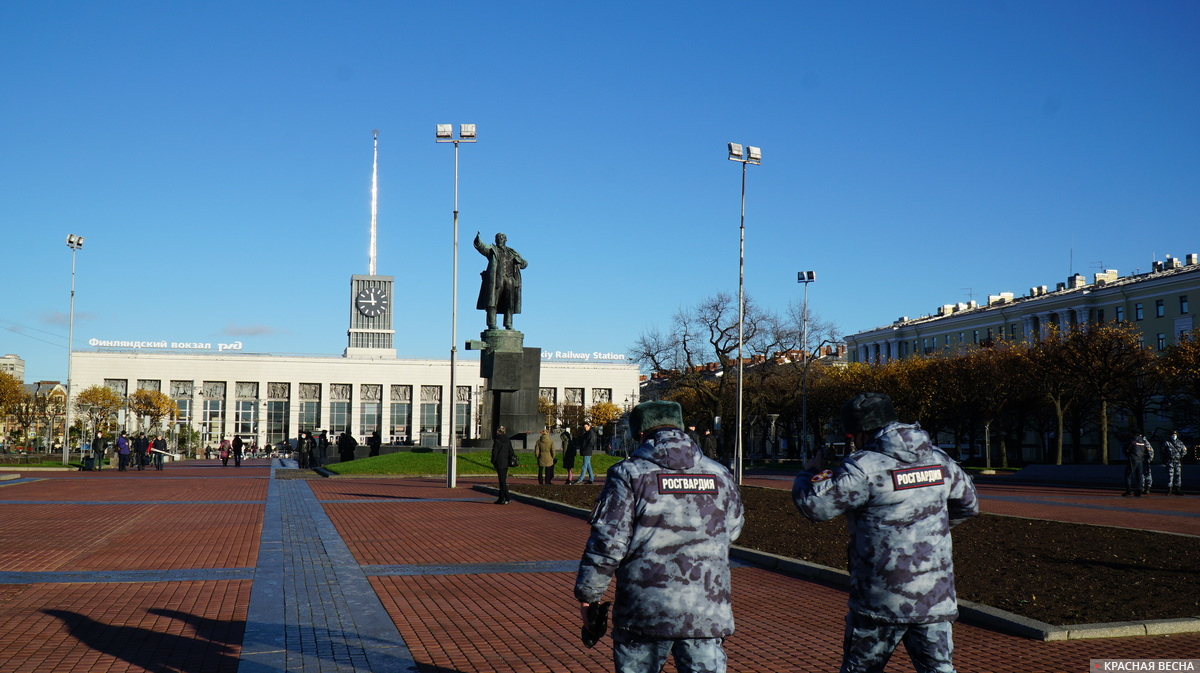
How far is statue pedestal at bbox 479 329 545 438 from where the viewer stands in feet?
99.8

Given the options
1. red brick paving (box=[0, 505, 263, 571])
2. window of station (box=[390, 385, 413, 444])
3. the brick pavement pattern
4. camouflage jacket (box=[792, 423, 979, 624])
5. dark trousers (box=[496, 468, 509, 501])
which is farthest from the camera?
window of station (box=[390, 385, 413, 444])

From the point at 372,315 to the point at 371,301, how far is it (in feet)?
6.08

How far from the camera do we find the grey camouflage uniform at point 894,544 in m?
4.18

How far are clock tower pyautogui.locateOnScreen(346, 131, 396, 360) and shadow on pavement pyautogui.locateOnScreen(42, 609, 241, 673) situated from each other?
12312 centimetres

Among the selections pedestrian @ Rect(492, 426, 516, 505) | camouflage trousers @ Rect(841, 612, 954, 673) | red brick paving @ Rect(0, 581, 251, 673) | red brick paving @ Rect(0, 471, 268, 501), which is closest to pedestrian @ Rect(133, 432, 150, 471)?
red brick paving @ Rect(0, 471, 268, 501)

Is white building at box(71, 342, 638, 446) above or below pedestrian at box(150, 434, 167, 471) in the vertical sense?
above

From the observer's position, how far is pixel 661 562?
4.02m

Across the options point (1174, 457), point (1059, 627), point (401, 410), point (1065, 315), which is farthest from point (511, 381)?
point (401, 410)

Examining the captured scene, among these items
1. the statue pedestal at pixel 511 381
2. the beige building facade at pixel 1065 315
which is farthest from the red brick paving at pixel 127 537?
the beige building facade at pixel 1065 315

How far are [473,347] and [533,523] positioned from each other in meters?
15.6

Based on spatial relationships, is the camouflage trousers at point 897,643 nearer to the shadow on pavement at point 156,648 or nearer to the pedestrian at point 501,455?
the shadow on pavement at point 156,648

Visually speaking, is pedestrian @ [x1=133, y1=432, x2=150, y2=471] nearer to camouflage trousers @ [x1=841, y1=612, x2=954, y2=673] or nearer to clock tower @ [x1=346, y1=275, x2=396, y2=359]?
camouflage trousers @ [x1=841, y1=612, x2=954, y2=673]

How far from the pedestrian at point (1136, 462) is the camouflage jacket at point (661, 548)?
2520 cm

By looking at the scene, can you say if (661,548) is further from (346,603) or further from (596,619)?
(346,603)
